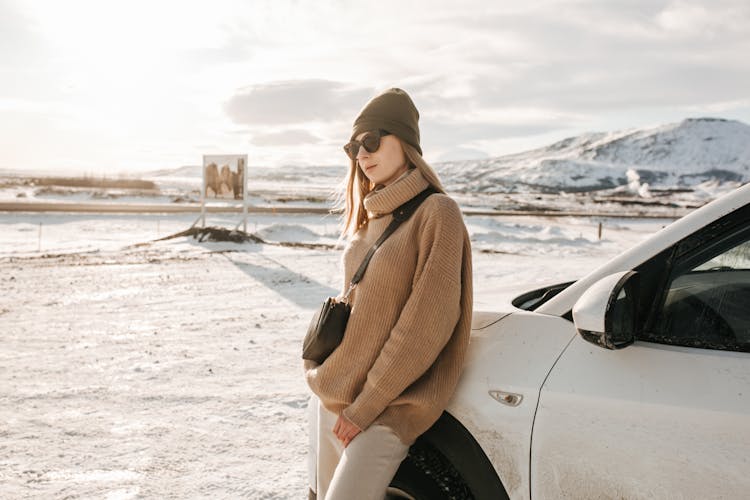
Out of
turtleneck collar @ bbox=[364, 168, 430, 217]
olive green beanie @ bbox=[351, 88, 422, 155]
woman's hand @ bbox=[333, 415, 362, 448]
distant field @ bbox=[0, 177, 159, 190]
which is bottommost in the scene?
woman's hand @ bbox=[333, 415, 362, 448]

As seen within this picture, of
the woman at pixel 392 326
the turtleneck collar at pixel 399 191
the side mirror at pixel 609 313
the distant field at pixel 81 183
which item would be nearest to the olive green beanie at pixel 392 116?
the woman at pixel 392 326

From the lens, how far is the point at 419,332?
176 cm

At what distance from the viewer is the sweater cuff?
1.76 metres

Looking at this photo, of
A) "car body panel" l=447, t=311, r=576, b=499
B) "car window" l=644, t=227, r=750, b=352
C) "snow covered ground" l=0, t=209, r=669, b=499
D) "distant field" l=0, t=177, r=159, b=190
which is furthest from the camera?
→ "distant field" l=0, t=177, r=159, b=190

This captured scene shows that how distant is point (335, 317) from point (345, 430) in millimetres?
347

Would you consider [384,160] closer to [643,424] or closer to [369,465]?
[369,465]

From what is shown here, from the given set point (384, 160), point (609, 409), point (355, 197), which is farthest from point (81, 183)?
point (609, 409)

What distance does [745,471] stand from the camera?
138 cm

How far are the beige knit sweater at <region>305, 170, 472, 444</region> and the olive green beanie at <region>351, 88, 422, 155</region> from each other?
0.52 ft

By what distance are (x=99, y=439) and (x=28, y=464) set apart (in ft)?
1.47

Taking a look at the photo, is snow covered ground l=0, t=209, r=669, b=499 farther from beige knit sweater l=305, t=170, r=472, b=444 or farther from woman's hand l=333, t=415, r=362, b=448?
woman's hand l=333, t=415, r=362, b=448

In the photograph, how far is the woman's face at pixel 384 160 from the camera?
2.05 m

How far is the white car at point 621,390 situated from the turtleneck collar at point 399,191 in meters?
Answer: 0.51

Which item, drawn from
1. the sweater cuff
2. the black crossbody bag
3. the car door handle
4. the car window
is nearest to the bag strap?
the black crossbody bag
